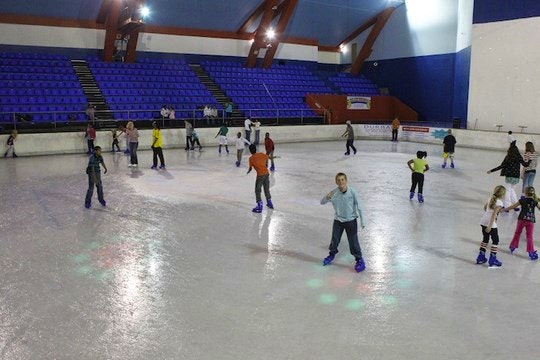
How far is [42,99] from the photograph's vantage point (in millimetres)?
22641

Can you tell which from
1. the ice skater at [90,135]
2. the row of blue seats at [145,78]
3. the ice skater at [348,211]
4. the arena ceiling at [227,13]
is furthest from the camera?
the row of blue seats at [145,78]

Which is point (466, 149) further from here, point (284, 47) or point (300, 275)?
point (300, 275)

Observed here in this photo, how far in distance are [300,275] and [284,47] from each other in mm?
30385

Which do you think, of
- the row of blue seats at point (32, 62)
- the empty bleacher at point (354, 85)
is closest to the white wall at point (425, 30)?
the empty bleacher at point (354, 85)

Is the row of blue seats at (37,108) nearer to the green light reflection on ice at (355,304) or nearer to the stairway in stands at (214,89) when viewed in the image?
the stairway in stands at (214,89)

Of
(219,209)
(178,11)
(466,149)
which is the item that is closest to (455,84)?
(466,149)

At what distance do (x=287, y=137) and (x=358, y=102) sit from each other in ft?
26.5

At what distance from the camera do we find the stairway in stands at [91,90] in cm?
2358

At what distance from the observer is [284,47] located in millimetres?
35125

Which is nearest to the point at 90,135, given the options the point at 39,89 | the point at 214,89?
the point at 39,89

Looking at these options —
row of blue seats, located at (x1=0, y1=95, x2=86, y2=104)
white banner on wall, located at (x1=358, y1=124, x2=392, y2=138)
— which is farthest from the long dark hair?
white banner on wall, located at (x1=358, y1=124, x2=392, y2=138)

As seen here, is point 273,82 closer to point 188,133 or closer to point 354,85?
point 354,85

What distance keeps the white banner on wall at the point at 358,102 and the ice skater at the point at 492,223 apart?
26.6m

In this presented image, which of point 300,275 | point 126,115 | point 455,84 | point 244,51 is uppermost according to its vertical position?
point 244,51
